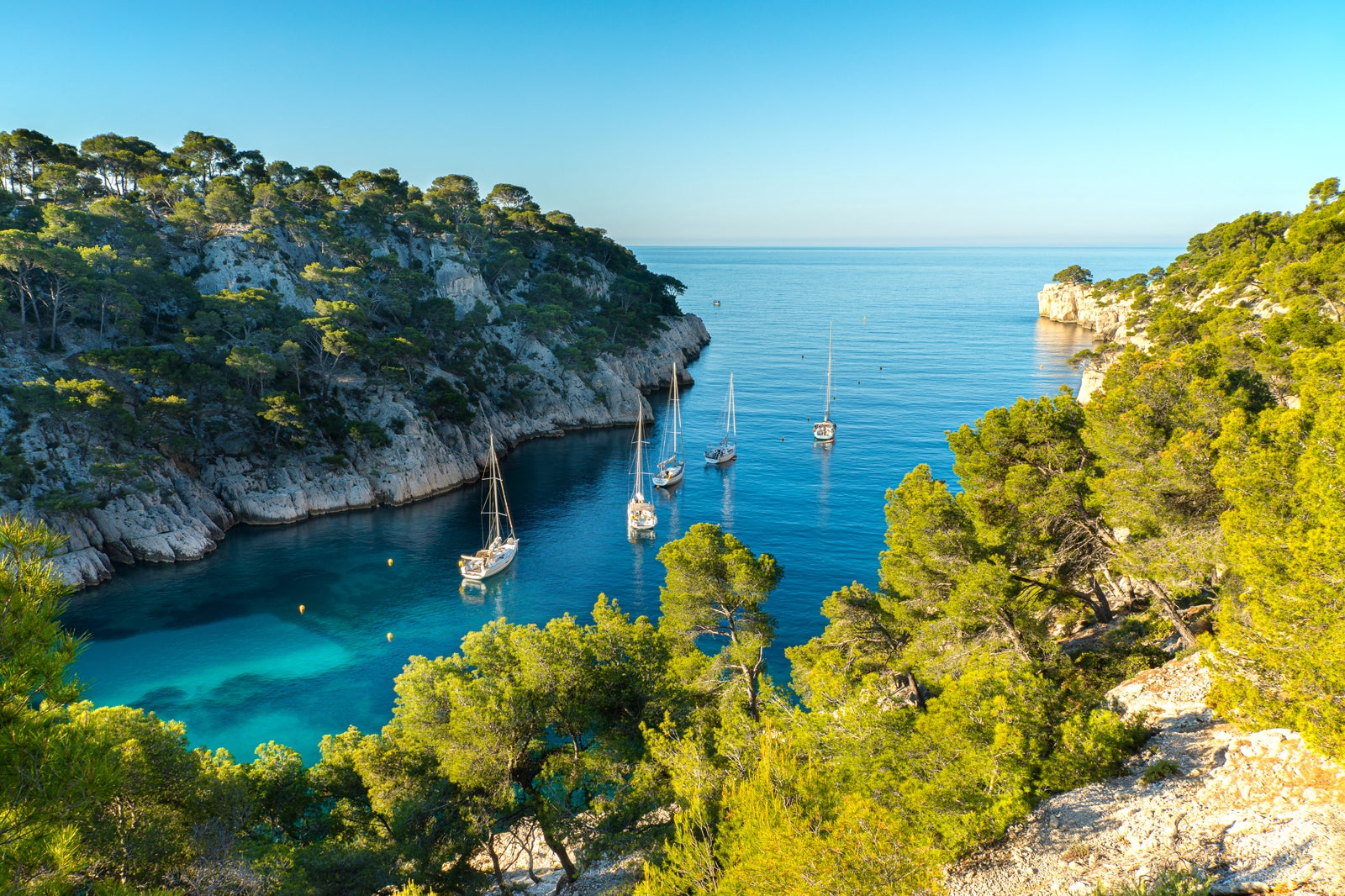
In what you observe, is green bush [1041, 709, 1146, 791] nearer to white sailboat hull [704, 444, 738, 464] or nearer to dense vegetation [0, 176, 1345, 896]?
dense vegetation [0, 176, 1345, 896]

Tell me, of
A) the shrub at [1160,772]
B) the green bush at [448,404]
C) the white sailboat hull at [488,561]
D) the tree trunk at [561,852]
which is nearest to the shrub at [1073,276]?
the green bush at [448,404]

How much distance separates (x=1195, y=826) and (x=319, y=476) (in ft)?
184

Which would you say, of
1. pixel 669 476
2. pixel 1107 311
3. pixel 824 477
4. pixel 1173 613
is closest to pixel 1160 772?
pixel 1173 613

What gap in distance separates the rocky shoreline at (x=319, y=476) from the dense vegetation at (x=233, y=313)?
2.91 feet

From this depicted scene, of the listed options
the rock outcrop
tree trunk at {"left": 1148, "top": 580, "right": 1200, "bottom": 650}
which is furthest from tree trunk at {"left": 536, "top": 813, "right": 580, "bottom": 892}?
tree trunk at {"left": 1148, "top": 580, "right": 1200, "bottom": 650}

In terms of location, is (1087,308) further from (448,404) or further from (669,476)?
(448,404)

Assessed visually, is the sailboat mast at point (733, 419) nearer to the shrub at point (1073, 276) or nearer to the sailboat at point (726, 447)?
the sailboat at point (726, 447)

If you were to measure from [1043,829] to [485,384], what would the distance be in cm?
6411

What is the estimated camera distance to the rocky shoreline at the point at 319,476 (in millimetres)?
43281

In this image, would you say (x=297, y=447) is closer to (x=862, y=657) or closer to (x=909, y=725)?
(x=862, y=657)

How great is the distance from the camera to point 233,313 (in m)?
55.1

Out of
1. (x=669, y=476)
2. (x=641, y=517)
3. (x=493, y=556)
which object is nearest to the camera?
(x=493, y=556)

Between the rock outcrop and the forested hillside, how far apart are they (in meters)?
51.2

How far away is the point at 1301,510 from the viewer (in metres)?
12.9
